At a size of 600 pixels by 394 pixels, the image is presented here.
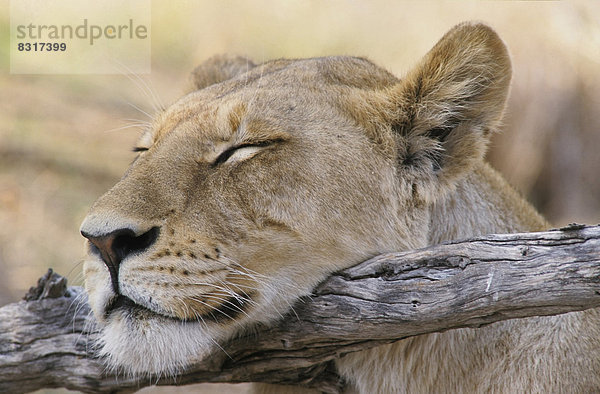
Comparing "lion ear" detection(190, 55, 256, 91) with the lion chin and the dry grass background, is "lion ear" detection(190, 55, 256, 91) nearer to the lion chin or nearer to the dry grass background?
the lion chin

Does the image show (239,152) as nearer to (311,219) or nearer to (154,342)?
(311,219)

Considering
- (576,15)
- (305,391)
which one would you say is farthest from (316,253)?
(576,15)

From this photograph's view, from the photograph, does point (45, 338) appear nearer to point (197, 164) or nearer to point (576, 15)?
point (197, 164)

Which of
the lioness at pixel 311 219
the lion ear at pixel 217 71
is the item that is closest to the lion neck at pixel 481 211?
the lioness at pixel 311 219

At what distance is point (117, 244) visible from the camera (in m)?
2.73

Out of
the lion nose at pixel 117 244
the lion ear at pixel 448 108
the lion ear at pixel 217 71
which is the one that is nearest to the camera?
the lion nose at pixel 117 244

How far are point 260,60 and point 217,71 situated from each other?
595 cm

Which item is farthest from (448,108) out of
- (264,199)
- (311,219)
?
(264,199)

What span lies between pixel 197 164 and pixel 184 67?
8.76m

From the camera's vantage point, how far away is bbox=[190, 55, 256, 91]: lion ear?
4277 mm

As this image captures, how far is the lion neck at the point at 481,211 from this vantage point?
322 cm

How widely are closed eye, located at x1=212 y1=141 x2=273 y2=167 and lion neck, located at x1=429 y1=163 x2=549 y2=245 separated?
0.81 meters

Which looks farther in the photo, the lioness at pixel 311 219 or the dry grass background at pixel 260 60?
the dry grass background at pixel 260 60

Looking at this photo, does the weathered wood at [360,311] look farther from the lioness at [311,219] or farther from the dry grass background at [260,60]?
the dry grass background at [260,60]
